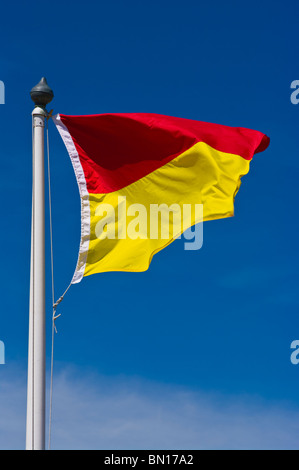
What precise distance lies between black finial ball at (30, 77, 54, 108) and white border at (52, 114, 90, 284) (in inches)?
34.0

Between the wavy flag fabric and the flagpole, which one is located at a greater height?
the wavy flag fabric

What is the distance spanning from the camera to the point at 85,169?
2347 centimetres

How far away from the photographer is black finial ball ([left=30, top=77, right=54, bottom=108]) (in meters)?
21.6

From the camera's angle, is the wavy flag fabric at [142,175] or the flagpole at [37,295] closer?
the flagpole at [37,295]

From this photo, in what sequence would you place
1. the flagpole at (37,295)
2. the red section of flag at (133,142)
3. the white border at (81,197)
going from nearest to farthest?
the flagpole at (37,295) → the white border at (81,197) → the red section of flag at (133,142)

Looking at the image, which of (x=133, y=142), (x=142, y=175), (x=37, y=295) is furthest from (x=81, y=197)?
(x=37, y=295)

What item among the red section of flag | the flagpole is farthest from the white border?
the flagpole

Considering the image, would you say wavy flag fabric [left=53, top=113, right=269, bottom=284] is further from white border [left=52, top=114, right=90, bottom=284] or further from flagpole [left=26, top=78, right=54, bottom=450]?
flagpole [left=26, top=78, right=54, bottom=450]

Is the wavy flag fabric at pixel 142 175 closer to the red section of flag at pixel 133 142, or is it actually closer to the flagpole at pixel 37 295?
the red section of flag at pixel 133 142

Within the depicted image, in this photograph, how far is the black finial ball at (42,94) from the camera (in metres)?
21.6

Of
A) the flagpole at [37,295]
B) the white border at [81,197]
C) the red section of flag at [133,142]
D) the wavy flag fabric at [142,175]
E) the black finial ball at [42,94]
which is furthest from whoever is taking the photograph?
the red section of flag at [133,142]

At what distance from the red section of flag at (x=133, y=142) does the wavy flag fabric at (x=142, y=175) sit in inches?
1.0

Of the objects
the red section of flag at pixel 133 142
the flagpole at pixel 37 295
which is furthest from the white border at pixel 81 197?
the flagpole at pixel 37 295

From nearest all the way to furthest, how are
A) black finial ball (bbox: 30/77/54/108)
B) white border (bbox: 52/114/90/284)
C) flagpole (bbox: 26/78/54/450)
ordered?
flagpole (bbox: 26/78/54/450) < black finial ball (bbox: 30/77/54/108) < white border (bbox: 52/114/90/284)
